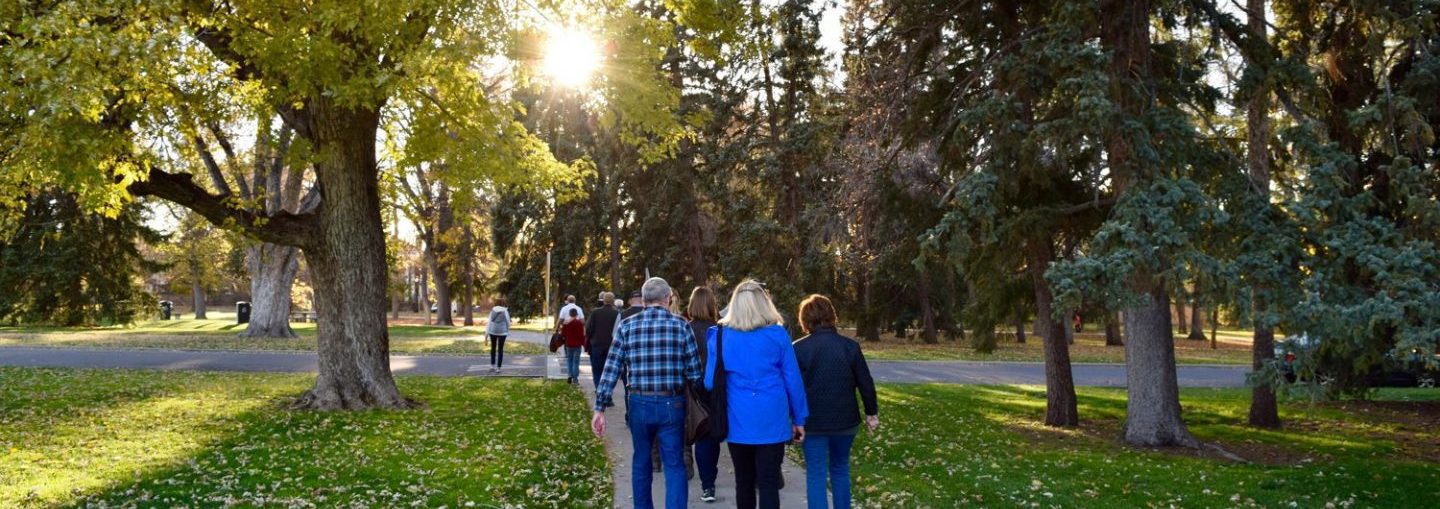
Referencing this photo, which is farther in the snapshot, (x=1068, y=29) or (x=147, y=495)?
(x=1068, y=29)

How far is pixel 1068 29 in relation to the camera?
1113 centimetres

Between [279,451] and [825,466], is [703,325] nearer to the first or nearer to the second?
[825,466]

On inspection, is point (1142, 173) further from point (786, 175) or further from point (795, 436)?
point (786, 175)

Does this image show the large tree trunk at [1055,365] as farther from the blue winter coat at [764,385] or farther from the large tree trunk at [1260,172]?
the blue winter coat at [764,385]

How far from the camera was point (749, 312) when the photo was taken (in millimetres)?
6336

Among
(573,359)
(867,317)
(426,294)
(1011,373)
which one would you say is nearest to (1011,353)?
(867,317)

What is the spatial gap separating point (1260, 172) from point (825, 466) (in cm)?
897

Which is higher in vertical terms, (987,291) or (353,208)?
(353,208)

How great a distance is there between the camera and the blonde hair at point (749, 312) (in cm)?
632

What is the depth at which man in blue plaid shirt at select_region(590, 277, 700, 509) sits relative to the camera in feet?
21.7

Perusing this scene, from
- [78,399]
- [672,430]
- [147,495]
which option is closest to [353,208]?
[78,399]

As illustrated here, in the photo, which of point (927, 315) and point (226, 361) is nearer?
point (226, 361)

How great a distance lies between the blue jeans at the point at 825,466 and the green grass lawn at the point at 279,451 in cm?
212

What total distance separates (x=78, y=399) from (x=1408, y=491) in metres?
16.2
